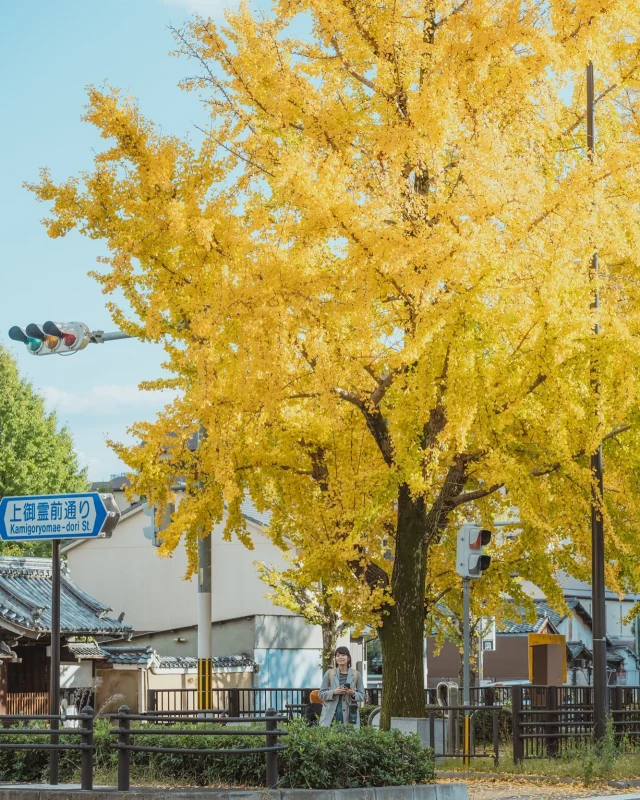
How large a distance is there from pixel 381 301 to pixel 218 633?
23982 mm

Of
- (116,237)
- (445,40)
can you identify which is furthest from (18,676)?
(445,40)

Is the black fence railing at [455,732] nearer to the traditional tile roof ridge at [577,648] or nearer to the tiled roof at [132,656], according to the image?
the tiled roof at [132,656]

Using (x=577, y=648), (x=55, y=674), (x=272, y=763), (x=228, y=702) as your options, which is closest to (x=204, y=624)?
(x=228, y=702)

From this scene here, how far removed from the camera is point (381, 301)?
14141mm

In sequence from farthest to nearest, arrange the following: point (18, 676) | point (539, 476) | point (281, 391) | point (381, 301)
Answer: point (18, 676) < point (539, 476) < point (381, 301) < point (281, 391)

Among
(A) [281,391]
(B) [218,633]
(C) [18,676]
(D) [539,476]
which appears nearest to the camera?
(A) [281,391]

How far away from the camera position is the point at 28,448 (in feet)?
134

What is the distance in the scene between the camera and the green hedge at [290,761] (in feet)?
34.1

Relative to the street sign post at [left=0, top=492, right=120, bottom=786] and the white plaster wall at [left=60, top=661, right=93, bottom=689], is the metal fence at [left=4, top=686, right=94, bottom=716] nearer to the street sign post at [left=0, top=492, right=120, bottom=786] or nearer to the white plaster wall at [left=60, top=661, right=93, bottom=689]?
the white plaster wall at [left=60, top=661, right=93, bottom=689]

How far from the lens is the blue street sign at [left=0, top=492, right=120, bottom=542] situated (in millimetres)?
10484

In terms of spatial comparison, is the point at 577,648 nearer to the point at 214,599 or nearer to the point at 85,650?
the point at 214,599

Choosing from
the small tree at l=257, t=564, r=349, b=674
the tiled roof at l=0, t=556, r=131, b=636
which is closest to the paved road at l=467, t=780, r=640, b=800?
the tiled roof at l=0, t=556, r=131, b=636

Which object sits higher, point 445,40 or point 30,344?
point 445,40

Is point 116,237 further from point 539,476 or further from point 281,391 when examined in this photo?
point 539,476
